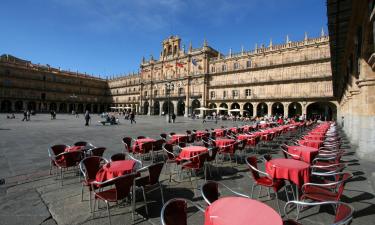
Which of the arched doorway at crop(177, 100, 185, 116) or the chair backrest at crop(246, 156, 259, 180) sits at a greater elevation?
the arched doorway at crop(177, 100, 185, 116)

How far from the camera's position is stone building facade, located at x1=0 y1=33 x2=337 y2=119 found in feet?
107

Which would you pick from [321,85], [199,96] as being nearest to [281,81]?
[321,85]

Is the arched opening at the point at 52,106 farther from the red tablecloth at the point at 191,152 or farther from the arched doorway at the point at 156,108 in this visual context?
the red tablecloth at the point at 191,152

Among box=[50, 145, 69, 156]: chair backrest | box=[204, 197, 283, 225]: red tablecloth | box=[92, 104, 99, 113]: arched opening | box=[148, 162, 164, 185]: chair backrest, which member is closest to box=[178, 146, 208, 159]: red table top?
box=[148, 162, 164, 185]: chair backrest

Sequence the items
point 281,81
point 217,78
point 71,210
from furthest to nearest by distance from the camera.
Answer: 1. point 217,78
2. point 281,81
3. point 71,210

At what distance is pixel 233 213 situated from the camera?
2076 millimetres

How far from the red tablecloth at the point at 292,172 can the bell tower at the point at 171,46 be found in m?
49.7

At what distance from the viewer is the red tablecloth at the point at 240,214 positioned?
194 centimetres

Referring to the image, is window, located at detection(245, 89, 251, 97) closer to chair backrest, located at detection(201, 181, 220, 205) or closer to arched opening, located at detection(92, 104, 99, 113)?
chair backrest, located at detection(201, 181, 220, 205)

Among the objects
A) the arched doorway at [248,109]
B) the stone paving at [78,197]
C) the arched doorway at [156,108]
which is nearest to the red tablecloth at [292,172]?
the stone paving at [78,197]

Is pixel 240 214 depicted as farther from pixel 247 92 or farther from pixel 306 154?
pixel 247 92

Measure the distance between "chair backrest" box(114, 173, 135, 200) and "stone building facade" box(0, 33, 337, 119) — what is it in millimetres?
25615

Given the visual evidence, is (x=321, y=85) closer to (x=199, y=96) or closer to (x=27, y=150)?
(x=199, y=96)

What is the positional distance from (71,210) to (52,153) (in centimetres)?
208
